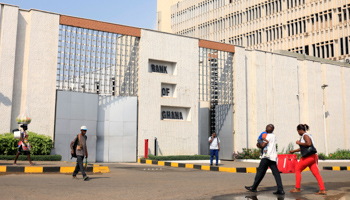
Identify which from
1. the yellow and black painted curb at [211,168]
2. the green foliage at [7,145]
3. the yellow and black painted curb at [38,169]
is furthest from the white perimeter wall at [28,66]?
the yellow and black painted curb at [38,169]

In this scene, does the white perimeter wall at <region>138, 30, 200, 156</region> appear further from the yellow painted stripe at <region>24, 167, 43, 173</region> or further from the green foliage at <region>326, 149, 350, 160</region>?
the green foliage at <region>326, 149, 350, 160</region>

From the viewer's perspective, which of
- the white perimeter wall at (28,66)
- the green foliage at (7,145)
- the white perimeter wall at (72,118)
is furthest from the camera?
the white perimeter wall at (72,118)

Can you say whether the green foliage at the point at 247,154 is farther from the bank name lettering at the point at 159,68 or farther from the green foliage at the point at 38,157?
the green foliage at the point at 38,157

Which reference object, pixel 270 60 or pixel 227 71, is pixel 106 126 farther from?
pixel 270 60

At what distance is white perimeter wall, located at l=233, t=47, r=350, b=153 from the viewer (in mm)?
27875

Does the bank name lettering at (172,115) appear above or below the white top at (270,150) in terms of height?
above

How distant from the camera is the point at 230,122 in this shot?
26.8 meters

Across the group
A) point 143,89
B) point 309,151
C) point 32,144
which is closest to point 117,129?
point 143,89

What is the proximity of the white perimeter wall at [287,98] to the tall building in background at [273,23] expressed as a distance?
43.0ft

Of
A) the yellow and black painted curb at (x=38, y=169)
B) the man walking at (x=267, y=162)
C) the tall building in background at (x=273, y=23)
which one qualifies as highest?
the tall building in background at (x=273, y=23)

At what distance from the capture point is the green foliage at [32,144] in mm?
17953

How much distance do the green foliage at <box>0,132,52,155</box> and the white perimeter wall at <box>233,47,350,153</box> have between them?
520 inches

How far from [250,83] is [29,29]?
52.5 feet

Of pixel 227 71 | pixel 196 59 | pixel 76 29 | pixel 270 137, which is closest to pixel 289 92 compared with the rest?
pixel 227 71
